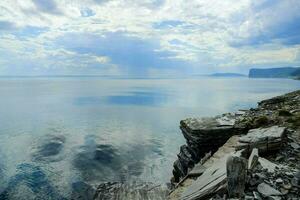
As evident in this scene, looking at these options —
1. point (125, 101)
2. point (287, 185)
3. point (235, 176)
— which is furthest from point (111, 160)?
point (125, 101)

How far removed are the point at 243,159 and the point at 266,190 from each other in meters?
1.40

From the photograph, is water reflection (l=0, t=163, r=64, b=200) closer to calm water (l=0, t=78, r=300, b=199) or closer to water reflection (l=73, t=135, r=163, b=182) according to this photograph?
Answer: calm water (l=0, t=78, r=300, b=199)

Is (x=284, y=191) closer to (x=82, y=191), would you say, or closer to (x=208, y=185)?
(x=208, y=185)

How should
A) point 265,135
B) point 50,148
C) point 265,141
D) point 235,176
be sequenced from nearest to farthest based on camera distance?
1. point 235,176
2. point 265,141
3. point 265,135
4. point 50,148

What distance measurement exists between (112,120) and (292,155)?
7709 centimetres

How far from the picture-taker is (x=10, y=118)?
309ft

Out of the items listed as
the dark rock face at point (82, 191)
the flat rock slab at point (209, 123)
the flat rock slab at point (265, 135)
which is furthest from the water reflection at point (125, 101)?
the flat rock slab at point (265, 135)

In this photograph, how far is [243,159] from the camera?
35.3 feet

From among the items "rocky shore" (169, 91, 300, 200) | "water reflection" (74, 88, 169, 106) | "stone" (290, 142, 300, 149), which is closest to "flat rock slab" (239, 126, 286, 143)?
"rocky shore" (169, 91, 300, 200)

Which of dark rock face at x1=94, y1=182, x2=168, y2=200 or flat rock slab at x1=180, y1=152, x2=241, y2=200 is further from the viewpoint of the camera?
dark rock face at x1=94, y1=182, x2=168, y2=200

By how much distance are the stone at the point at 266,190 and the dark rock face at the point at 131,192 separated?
39.6 feet

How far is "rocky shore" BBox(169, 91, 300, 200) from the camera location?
10656mm

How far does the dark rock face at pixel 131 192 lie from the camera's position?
23.6 metres

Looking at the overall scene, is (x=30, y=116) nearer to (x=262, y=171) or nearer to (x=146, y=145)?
(x=146, y=145)
